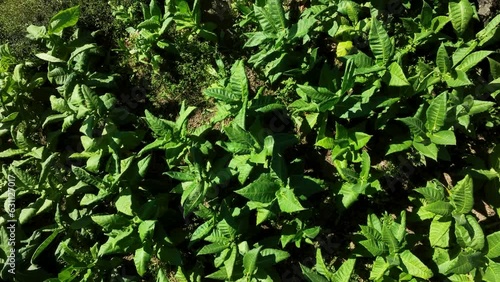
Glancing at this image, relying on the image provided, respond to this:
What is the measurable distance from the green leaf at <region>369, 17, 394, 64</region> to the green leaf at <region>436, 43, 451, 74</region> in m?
0.36

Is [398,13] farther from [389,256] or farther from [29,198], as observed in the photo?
[29,198]

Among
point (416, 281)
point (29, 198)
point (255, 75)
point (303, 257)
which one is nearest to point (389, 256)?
point (416, 281)

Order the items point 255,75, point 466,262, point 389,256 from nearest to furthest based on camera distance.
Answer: point 466,262, point 389,256, point 255,75

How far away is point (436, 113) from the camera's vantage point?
3406mm

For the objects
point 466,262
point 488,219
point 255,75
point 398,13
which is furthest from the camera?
point 255,75

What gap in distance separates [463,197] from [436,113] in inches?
23.8

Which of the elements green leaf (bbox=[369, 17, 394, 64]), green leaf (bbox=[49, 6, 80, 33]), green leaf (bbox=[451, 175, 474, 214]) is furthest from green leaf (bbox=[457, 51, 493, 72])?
Result: green leaf (bbox=[49, 6, 80, 33])

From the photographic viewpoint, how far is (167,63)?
4664 mm

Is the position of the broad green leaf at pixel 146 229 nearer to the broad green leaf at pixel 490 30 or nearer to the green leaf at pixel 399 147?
the green leaf at pixel 399 147

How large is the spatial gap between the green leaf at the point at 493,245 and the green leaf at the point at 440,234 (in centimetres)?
27

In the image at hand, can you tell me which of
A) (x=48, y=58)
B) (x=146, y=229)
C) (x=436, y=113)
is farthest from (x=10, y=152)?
(x=436, y=113)

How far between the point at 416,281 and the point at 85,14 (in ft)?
12.2

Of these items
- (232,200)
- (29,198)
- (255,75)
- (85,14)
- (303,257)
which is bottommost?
(303,257)

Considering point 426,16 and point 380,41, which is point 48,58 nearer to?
point 380,41
